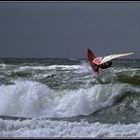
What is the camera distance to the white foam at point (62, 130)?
9047 mm

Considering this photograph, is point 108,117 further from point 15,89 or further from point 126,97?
point 15,89

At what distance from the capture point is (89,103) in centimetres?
1520

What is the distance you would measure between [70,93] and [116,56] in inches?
106

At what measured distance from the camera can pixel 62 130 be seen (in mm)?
9562

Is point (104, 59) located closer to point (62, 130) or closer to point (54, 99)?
point (54, 99)

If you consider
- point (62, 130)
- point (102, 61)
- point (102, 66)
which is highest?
point (62, 130)

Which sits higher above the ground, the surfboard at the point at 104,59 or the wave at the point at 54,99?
the surfboard at the point at 104,59

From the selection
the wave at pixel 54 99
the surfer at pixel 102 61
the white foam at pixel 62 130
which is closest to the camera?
the white foam at pixel 62 130

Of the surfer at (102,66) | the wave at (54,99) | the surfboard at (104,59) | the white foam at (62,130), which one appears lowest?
the wave at (54,99)

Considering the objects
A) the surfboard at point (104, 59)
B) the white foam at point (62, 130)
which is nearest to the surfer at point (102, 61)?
the surfboard at point (104, 59)

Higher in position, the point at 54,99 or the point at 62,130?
the point at 62,130

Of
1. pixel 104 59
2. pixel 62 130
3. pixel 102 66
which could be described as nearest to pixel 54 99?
pixel 102 66

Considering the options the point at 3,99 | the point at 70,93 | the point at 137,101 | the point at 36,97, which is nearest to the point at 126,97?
the point at 137,101

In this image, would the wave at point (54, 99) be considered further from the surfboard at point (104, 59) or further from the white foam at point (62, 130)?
the white foam at point (62, 130)
